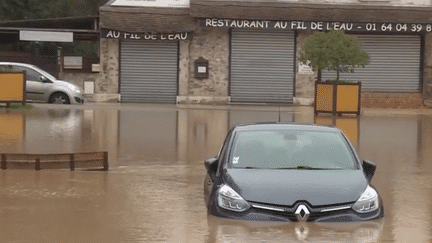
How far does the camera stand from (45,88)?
35.7m

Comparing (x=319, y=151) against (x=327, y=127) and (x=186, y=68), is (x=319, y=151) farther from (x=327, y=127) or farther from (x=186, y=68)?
(x=186, y=68)

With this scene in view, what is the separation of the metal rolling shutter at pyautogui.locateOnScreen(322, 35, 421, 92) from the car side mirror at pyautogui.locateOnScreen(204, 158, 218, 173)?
30576 mm

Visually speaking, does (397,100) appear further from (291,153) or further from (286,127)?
(291,153)

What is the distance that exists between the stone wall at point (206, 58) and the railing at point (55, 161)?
82.1 ft

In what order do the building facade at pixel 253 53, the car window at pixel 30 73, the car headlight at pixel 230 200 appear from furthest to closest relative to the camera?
the building facade at pixel 253 53
the car window at pixel 30 73
the car headlight at pixel 230 200

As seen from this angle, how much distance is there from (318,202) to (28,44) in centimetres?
4525

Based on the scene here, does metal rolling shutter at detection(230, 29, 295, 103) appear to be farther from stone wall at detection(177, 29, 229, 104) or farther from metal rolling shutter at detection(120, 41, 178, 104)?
metal rolling shutter at detection(120, 41, 178, 104)

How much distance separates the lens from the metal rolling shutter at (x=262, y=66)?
4047 cm

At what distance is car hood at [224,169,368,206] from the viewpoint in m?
9.27

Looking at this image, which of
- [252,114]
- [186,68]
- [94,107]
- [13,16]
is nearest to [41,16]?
[13,16]

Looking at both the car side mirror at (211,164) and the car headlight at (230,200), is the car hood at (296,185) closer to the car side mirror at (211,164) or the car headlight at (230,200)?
the car headlight at (230,200)

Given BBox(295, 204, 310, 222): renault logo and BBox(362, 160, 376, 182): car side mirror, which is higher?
BBox(362, 160, 376, 182): car side mirror

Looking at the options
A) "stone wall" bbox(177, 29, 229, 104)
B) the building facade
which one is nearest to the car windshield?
the building facade

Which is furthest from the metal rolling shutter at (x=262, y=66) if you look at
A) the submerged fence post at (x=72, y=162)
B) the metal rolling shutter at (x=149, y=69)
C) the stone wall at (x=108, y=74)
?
the submerged fence post at (x=72, y=162)
